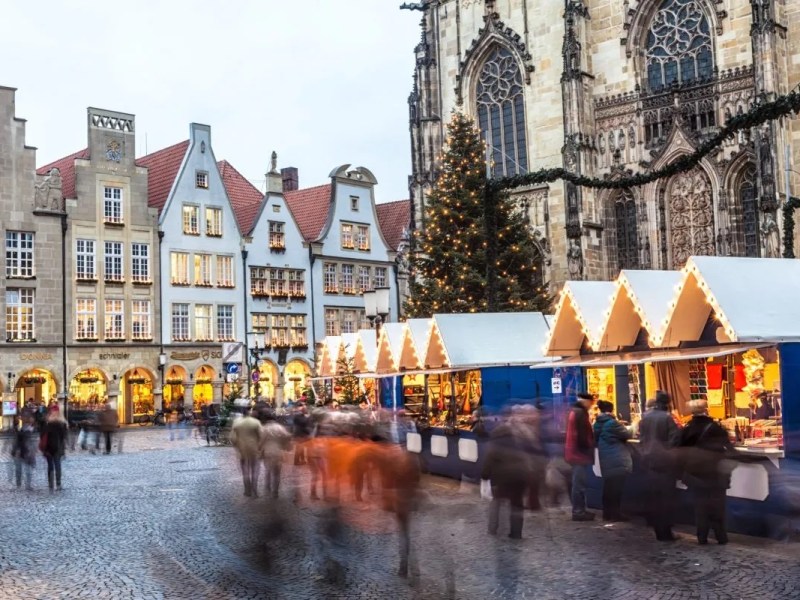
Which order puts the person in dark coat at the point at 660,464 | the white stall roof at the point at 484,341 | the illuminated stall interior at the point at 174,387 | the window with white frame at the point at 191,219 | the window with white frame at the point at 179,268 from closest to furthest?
the person in dark coat at the point at 660,464, the white stall roof at the point at 484,341, the illuminated stall interior at the point at 174,387, the window with white frame at the point at 179,268, the window with white frame at the point at 191,219

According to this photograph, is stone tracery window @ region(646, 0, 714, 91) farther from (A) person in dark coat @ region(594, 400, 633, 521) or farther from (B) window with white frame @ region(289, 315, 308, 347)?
(A) person in dark coat @ region(594, 400, 633, 521)

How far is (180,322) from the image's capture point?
51000mm

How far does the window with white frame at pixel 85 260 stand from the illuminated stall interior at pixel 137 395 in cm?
491

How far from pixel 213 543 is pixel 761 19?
32.6 meters

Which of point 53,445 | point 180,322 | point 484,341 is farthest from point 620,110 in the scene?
Answer: point 53,445

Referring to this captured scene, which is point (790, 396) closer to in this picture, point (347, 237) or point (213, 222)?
point (213, 222)

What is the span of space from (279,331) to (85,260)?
35.7 ft

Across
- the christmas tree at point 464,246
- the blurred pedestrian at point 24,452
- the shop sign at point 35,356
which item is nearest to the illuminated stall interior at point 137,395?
the shop sign at point 35,356

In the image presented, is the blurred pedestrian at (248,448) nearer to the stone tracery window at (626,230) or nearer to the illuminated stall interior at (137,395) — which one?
the stone tracery window at (626,230)

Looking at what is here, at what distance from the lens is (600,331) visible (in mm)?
19500

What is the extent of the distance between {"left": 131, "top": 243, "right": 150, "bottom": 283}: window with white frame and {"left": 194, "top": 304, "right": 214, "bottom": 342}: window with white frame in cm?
308

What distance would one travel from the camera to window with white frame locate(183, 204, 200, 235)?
5175cm

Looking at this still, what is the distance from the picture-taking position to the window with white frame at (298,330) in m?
54.9

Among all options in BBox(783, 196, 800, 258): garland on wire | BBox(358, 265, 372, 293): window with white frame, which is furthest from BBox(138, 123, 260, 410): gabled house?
BBox(783, 196, 800, 258): garland on wire
